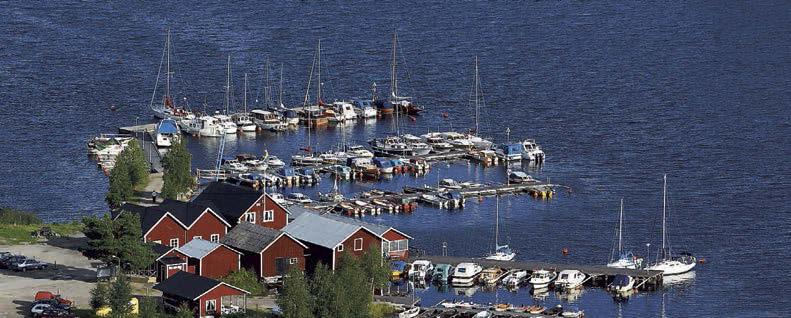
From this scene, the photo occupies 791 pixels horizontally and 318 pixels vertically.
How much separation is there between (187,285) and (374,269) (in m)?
5.70

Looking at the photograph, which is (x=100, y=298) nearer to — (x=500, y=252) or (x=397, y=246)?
(x=397, y=246)

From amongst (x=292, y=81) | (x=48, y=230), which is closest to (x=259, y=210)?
(x=48, y=230)

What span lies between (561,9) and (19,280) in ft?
235

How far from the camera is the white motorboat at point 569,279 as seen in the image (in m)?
61.3

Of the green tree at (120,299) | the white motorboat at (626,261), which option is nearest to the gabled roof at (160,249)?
the green tree at (120,299)

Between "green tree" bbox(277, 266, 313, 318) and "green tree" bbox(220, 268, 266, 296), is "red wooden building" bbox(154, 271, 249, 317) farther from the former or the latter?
"green tree" bbox(277, 266, 313, 318)

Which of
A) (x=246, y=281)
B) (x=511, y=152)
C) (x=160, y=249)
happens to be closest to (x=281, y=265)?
(x=246, y=281)

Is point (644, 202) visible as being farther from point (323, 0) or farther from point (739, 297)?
point (323, 0)

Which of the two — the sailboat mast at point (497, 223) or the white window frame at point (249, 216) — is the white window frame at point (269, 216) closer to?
the white window frame at point (249, 216)

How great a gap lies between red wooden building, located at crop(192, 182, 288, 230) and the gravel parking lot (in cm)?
457

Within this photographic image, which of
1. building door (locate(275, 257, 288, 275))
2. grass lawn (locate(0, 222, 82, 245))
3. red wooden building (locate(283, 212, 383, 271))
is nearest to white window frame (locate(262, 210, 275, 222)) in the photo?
red wooden building (locate(283, 212, 383, 271))

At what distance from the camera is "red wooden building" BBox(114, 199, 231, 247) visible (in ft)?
201

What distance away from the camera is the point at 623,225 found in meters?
70.0

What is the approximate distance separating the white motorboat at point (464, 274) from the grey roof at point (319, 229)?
11.7 ft
